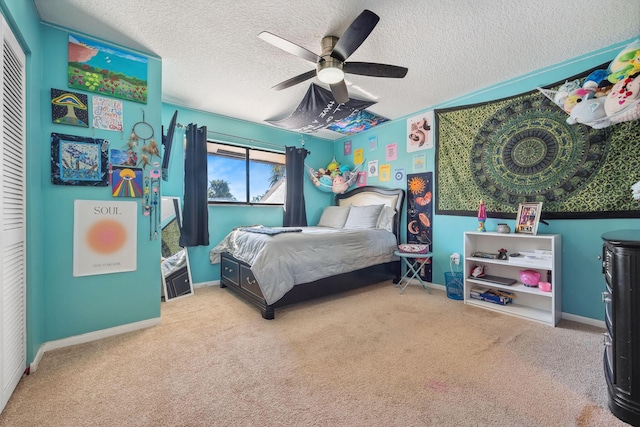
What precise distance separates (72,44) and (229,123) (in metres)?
1.91

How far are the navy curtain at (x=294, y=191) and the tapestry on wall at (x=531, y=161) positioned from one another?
2.07m

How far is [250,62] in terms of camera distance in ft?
8.09

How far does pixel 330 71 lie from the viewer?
2078mm

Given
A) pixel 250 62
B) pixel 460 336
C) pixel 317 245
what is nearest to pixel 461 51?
pixel 250 62

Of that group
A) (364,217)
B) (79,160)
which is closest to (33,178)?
(79,160)

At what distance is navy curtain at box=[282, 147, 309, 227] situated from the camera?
4266 mm

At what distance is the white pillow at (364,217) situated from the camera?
379 cm

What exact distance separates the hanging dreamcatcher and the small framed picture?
2.42 m

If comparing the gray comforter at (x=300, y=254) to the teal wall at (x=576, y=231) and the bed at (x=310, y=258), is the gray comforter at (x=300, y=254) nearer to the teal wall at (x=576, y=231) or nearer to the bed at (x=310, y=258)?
the bed at (x=310, y=258)

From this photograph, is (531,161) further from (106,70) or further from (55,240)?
(55,240)

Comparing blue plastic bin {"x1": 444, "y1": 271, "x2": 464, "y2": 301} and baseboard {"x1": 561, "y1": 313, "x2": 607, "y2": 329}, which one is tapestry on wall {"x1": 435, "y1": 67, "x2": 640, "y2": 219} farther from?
baseboard {"x1": 561, "y1": 313, "x2": 607, "y2": 329}

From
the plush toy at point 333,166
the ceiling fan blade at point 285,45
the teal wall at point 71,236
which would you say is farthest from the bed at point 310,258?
the ceiling fan blade at point 285,45

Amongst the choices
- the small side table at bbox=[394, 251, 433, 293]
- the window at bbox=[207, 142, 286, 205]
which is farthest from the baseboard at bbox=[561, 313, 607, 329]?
the window at bbox=[207, 142, 286, 205]

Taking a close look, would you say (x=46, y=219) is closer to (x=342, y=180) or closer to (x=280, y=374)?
(x=280, y=374)
